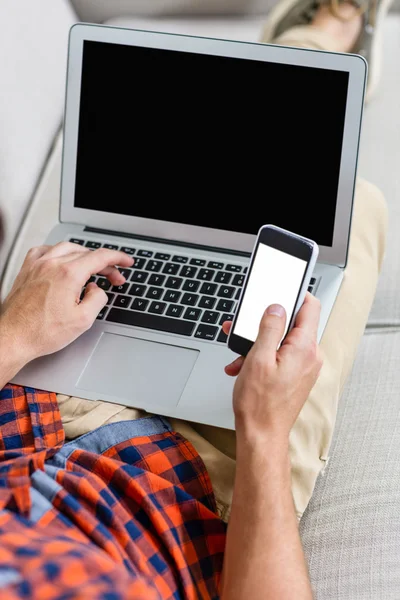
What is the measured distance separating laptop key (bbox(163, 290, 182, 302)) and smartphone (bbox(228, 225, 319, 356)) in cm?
21

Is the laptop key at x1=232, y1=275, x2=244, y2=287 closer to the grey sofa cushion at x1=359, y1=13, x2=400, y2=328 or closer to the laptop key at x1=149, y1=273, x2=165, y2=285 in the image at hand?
the laptop key at x1=149, y1=273, x2=165, y2=285

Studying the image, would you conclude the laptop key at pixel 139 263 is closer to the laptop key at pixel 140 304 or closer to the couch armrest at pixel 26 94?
the laptop key at pixel 140 304

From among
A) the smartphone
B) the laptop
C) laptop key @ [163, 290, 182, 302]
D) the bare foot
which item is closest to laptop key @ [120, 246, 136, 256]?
the laptop

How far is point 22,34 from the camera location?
1328mm

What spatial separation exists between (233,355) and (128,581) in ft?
1.47

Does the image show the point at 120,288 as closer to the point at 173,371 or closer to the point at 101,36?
the point at 173,371

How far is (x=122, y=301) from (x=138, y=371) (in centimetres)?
12

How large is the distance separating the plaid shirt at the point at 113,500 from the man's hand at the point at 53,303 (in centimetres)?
8

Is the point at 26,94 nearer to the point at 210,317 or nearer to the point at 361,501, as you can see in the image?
the point at 210,317

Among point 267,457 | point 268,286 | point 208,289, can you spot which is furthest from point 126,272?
point 267,457

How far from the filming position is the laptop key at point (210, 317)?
0.95m

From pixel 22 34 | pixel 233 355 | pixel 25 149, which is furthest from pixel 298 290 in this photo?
pixel 22 34

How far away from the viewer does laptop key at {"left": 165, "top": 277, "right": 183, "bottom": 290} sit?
3.25 feet

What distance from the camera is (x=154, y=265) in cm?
102
